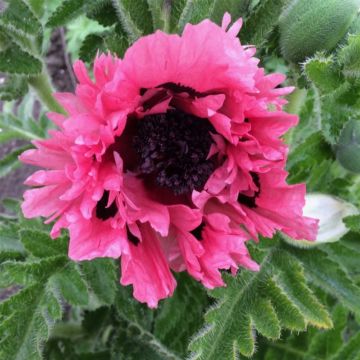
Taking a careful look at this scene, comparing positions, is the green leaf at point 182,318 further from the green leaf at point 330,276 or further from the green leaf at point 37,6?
the green leaf at point 37,6

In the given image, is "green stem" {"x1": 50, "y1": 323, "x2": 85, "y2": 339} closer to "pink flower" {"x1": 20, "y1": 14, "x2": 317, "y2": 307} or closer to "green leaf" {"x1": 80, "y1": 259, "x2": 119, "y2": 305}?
"green leaf" {"x1": 80, "y1": 259, "x2": 119, "y2": 305}

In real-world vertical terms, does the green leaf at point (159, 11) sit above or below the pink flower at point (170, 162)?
above

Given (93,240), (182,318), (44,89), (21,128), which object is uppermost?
(93,240)

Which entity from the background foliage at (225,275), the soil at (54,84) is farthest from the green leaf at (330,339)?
the soil at (54,84)

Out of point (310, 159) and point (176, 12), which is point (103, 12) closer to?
point (176, 12)

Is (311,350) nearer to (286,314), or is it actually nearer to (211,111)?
(286,314)

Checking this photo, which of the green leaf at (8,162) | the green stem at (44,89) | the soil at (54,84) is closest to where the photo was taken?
the green stem at (44,89)

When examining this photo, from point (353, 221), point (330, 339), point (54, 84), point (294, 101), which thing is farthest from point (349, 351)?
point (54, 84)
